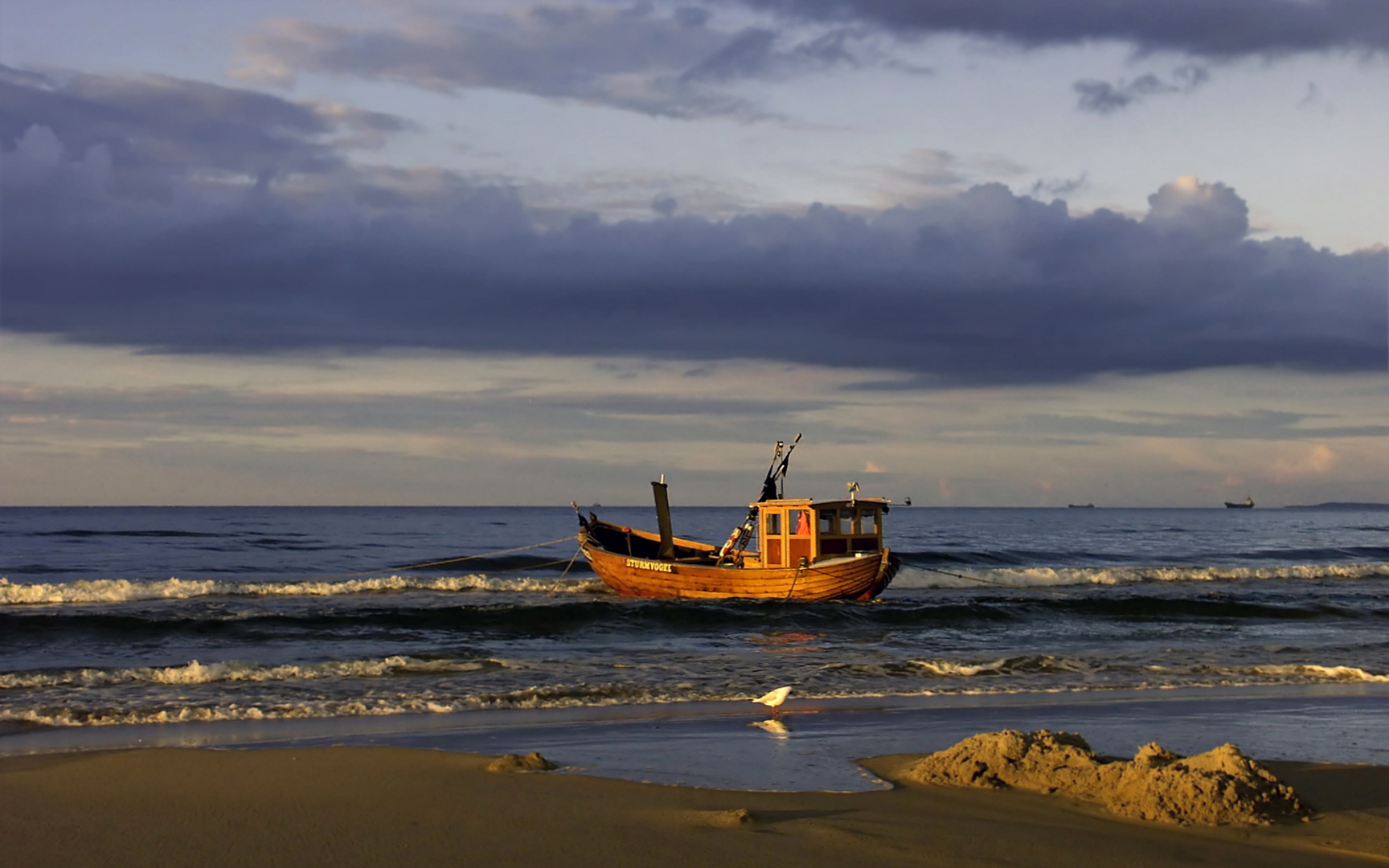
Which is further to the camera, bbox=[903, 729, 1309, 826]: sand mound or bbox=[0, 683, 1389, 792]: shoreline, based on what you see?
bbox=[0, 683, 1389, 792]: shoreline

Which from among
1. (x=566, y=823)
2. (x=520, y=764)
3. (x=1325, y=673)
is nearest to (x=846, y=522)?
(x=1325, y=673)

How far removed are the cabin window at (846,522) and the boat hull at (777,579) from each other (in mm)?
1038

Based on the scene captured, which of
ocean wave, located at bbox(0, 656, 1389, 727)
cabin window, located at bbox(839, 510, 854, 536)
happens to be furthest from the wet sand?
cabin window, located at bbox(839, 510, 854, 536)

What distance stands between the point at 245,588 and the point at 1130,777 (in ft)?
94.2

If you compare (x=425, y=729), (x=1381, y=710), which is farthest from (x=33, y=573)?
(x=1381, y=710)

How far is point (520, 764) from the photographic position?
27.2 ft

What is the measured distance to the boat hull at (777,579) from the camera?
25.2 meters

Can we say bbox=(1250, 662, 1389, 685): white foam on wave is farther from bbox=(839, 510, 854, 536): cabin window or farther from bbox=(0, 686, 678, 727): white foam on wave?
bbox=(839, 510, 854, 536): cabin window

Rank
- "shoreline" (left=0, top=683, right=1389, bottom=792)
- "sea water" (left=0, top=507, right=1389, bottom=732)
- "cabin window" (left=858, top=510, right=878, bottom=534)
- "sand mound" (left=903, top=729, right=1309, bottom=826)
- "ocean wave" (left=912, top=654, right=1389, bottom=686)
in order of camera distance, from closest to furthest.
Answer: "sand mound" (left=903, top=729, right=1309, bottom=826) → "shoreline" (left=0, top=683, right=1389, bottom=792) → "sea water" (left=0, top=507, right=1389, bottom=732) → "ocean wave" (left=912, top=654, right=1389, bottom=686) → "cabin window" (left=858, top=510, right=878, bottom=534)

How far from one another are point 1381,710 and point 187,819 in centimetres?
1164

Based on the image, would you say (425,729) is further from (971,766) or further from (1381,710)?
(1381,710)

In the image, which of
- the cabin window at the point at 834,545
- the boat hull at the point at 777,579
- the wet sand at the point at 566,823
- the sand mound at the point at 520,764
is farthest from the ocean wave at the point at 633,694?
the cabin window at the point at 834,545

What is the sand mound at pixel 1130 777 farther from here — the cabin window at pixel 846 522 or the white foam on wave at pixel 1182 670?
the cabin window at pixel 846 522

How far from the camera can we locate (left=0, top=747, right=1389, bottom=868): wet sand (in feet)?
20.2
